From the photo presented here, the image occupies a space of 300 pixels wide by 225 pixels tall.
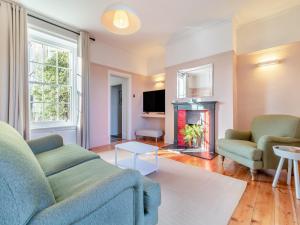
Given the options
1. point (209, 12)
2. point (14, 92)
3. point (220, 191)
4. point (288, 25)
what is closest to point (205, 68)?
point (209, 12)

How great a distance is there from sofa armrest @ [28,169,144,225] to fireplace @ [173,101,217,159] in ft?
8.82

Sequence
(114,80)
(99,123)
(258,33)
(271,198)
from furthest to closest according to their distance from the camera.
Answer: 1. (114,80)
2. (99,123)
3. (258,33)
4. (271,198)

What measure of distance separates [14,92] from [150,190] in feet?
9.74

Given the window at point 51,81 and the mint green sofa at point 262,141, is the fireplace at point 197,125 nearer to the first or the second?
the mint green sofa at point 262,141

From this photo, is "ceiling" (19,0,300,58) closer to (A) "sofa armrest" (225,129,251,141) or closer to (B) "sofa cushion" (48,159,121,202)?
(A) "sofa armrest" (225,129,251,141)

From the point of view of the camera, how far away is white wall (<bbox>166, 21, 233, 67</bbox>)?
11.3ft

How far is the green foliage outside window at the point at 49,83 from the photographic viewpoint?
3.21 meters

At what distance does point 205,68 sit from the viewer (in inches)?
150

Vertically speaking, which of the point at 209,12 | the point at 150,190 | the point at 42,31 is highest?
the point at 209,12

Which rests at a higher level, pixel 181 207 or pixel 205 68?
pixel 205 68

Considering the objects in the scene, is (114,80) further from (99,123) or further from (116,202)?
(116,202)

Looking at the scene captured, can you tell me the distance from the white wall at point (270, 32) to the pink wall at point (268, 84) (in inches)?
5.2

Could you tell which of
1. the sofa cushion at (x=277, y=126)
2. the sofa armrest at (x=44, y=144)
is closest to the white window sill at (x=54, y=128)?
the sofa armrest at (x=44, y=144)

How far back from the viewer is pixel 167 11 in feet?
10.1
